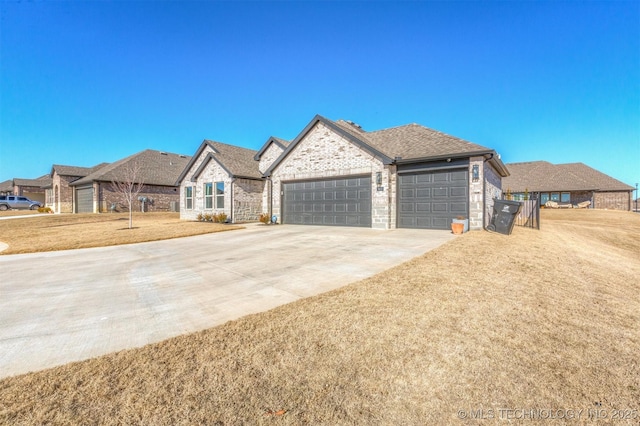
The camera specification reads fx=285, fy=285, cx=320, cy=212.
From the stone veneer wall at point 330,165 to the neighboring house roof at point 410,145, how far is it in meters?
0.32

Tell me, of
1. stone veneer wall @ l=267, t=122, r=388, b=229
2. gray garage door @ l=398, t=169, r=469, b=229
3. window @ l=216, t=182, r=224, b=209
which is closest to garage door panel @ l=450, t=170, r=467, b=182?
gray garage door @ l=398, t=169, r=469, b=229

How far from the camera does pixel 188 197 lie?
2297cm

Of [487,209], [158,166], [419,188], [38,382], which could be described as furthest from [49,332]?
[158,166]

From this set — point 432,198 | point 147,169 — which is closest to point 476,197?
point 432,198

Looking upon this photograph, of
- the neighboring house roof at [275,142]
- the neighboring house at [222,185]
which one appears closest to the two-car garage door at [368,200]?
the neighboring house at [222,185]

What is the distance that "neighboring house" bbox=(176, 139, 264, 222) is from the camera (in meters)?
19.8

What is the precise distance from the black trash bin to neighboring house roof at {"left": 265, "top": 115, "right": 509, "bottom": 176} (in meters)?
2.15

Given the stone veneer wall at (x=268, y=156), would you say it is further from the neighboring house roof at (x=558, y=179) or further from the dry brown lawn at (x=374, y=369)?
the neighboring house roof at (x=558, y=179)

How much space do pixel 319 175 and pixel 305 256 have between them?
29.3 feet

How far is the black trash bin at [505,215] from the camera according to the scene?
11070 millimetres

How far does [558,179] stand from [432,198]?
98.5 feet

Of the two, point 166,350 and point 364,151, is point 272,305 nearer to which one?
point 166,350

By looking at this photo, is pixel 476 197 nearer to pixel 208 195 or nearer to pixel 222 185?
pixel 222 185

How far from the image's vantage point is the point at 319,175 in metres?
16.1
